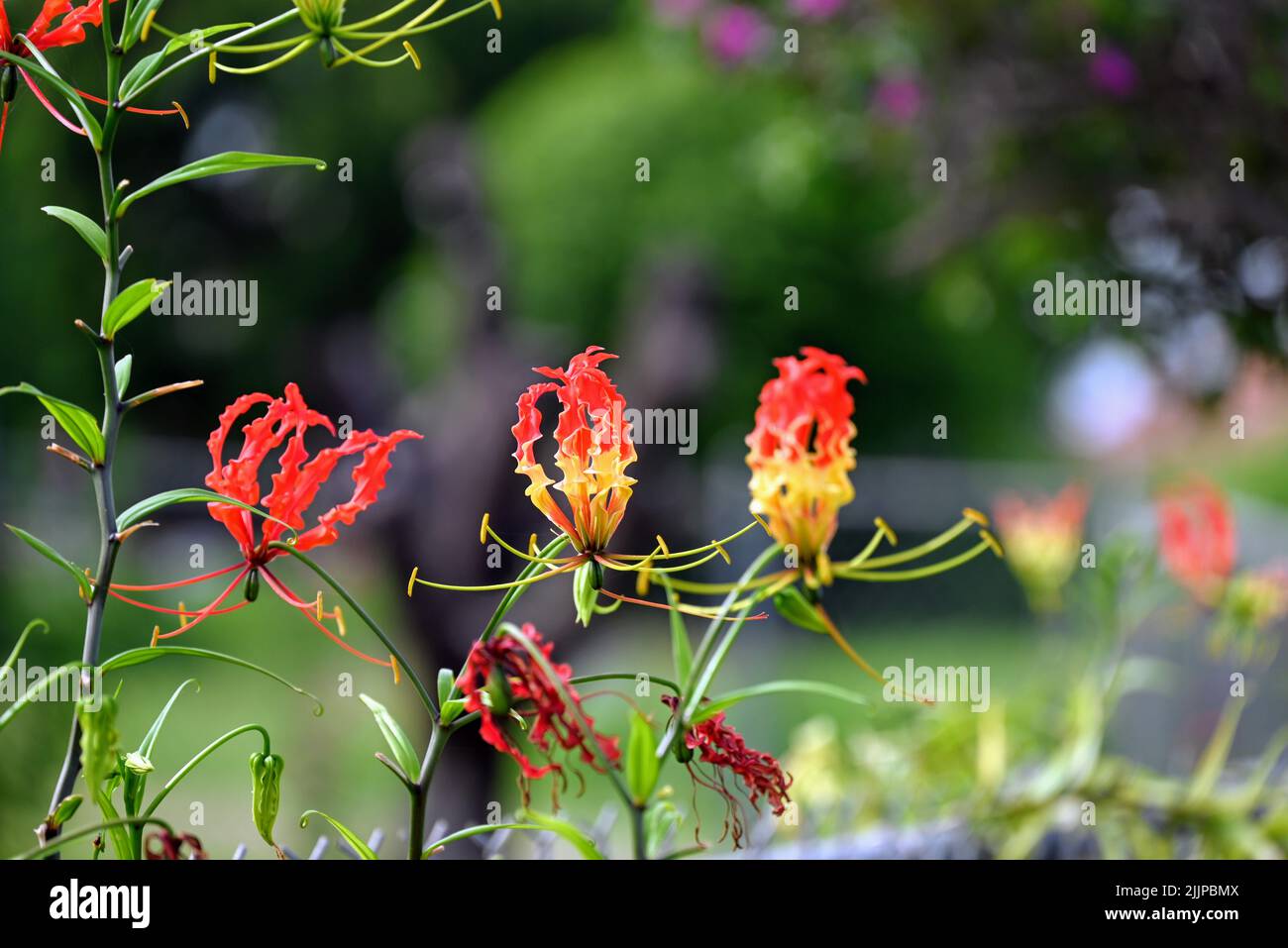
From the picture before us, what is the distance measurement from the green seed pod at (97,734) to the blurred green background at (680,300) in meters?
0.24

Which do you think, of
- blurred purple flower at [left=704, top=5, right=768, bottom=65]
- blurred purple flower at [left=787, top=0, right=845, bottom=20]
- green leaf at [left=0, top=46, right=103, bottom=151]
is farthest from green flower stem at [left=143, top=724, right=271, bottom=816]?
blurred purple flower at [left=704, top=5, right=768, bottom=65]

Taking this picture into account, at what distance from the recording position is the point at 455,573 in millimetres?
2494

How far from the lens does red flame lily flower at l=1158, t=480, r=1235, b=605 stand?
1.16 m

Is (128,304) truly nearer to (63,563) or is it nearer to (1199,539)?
(63,563)

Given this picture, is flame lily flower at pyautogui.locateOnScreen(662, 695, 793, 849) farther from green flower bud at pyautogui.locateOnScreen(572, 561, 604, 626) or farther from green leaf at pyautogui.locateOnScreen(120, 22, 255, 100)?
green leaf at pyautogui.locateOnScreen(120, 22, 255, 100)

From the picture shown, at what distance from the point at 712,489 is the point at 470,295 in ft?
6.78

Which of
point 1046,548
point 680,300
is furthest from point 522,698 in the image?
point 680,300

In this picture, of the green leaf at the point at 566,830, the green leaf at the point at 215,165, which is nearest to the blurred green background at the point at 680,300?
the green leaf at the point at 566,830

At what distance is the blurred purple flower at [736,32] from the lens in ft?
7.36

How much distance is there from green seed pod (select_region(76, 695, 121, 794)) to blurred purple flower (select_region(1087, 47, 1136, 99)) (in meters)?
1.75

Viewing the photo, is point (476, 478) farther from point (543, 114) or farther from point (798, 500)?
point (543, 114)

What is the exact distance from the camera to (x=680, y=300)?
2.88 m
